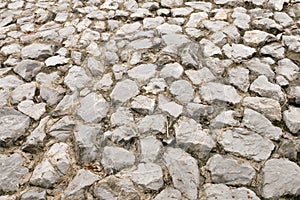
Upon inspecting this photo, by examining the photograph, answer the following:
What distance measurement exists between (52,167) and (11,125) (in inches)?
18.7

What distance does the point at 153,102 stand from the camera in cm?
256

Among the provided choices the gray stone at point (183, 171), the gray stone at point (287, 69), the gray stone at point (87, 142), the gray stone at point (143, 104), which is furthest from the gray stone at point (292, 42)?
the gray stone at point (87, 142)

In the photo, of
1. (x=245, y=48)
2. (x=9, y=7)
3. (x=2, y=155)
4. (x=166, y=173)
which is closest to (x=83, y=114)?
(x=2, y=155)

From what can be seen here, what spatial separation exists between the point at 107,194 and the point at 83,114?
636 mm

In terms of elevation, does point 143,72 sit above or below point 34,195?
above

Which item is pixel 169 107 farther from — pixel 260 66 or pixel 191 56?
pixel 260 66

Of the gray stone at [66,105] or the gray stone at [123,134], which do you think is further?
the gray stone at [66,105]

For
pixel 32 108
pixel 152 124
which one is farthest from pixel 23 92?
pixel 152 124

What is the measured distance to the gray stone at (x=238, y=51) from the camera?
2879mm

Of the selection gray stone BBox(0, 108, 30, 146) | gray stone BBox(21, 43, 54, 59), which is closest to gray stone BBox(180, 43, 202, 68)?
gray stone BBox(21, 43, 54, 59)

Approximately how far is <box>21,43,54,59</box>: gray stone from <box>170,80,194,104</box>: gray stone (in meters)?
1.03

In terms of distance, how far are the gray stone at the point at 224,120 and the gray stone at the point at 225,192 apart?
1.38 feet

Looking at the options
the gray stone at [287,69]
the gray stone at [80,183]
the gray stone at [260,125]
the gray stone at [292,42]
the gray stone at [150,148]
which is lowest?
the gray stone at [80,183]

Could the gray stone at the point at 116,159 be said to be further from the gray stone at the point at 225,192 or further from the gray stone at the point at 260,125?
the gray stone at the point at 260,125
